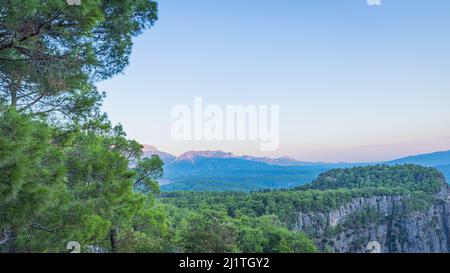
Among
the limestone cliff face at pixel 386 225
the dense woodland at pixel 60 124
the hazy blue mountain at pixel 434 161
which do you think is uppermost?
the dense woodland at pixel 60 124

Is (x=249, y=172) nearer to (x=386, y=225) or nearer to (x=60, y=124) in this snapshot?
(x=386, y=225)

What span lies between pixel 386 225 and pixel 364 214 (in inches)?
108

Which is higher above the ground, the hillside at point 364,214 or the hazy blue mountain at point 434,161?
the hazy blue mountain at point 434,161

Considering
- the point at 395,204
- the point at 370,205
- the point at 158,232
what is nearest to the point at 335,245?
the point at 370,205

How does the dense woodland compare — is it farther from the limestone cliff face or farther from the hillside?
the limestone cliff face

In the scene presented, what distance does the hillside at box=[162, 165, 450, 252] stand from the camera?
1281 inches

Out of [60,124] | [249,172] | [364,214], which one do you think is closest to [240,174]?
[249,172]

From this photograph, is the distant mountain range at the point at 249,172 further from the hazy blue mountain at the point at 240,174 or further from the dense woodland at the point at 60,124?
the dense woodland at the point at 60,124

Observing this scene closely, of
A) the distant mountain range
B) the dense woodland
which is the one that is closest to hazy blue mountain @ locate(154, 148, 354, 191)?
the distant mountain range

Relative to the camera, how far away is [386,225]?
37844 millimetres

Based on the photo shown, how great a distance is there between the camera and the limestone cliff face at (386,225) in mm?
34500

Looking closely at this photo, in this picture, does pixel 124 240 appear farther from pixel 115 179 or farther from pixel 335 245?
pixel 335 245

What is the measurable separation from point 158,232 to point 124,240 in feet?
4.66

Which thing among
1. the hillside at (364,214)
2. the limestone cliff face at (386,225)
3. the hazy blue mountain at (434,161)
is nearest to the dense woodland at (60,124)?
the hillside at (364,214)
